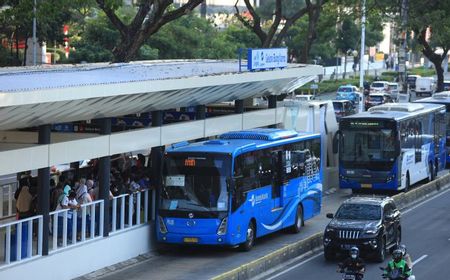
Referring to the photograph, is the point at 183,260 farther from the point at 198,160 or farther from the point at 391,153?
the point at 391,153

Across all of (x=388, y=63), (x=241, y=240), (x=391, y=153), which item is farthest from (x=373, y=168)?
(x=388, y=63)

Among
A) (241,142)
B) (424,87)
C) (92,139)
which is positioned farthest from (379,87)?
(92,139)

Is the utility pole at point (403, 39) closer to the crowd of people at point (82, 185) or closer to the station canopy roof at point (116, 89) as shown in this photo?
the station canopy roof at point (116, 89)

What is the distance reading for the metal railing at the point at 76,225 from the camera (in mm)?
21484

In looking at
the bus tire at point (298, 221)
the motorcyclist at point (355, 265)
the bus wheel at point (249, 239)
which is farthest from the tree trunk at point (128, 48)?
the motorcyclist at point (355, 265)

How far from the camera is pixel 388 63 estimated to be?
436 feet

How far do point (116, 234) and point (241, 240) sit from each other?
3.35 m

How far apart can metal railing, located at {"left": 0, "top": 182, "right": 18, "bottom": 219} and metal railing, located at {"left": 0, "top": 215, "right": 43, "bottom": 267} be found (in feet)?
8.41

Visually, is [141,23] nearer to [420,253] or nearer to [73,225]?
[73,225]

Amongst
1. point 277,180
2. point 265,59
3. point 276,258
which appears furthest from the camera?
point 265,59

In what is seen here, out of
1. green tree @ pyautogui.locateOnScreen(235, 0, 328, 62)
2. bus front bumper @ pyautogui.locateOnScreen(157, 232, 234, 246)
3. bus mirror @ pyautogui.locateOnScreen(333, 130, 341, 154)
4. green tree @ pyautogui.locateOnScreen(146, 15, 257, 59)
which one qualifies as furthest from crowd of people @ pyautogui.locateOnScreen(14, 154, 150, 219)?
Answer: green tree @ pyautogui.locateOnScreen(146, 15, 257, 59)

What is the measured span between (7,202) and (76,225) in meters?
3.23

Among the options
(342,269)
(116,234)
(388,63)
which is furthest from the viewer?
(388,63)

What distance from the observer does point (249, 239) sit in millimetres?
25531
